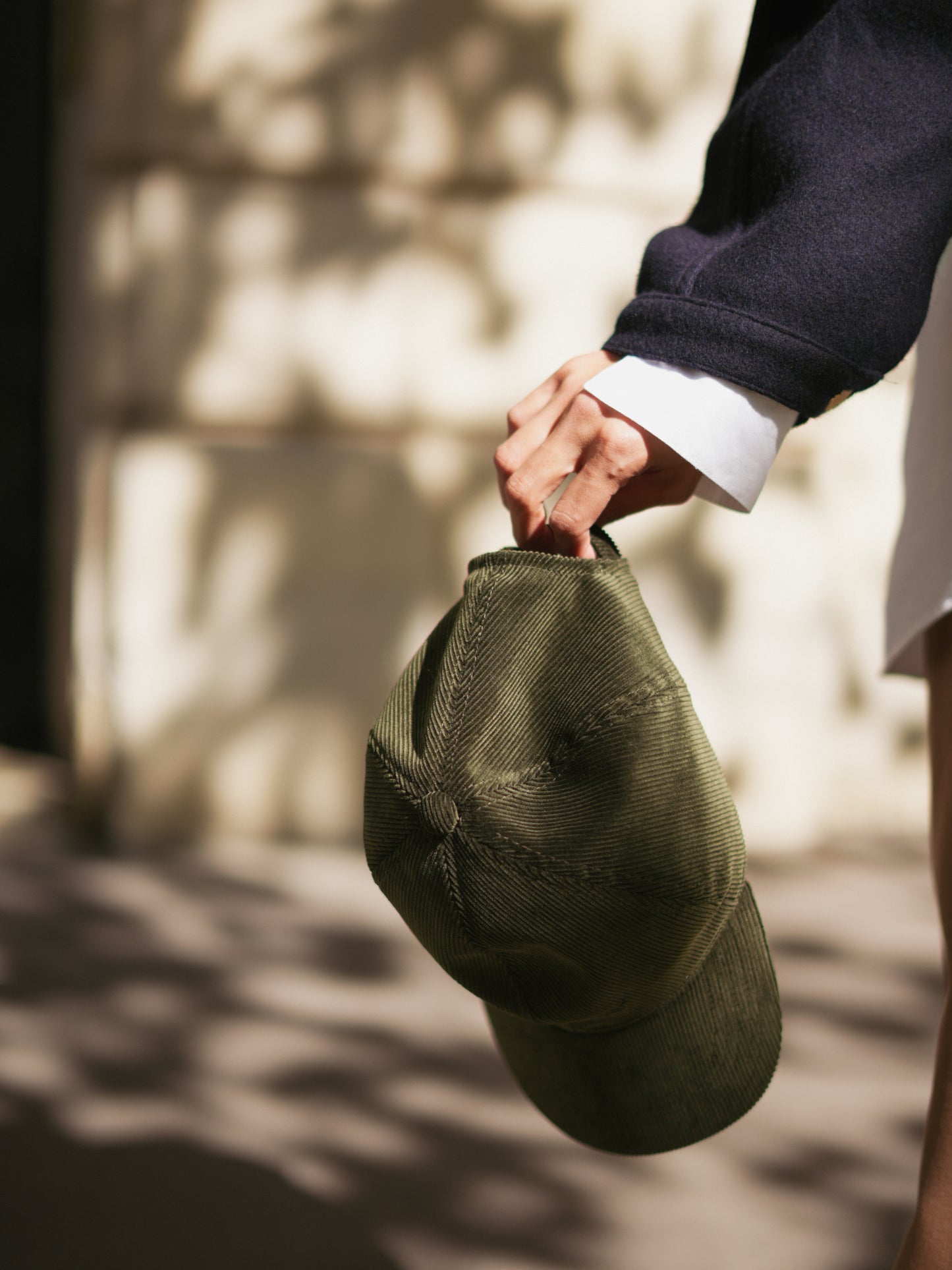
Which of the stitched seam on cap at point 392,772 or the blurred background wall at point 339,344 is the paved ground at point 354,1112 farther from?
the stitched seam on cap at point 392,772

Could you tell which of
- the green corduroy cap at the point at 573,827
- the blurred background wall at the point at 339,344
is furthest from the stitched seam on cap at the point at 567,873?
the blurred background wall at the point at 339,344

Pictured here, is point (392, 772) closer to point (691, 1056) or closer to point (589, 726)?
point (589, 726)

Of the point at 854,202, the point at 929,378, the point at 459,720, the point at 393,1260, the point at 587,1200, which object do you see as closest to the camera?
the point at 854,202

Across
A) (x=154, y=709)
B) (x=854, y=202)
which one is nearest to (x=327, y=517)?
(x=154, y=709)

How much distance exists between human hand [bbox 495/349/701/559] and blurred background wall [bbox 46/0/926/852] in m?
2.70

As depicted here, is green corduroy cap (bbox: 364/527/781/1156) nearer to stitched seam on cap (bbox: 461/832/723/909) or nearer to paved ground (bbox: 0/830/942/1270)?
stitched seam on cap (bbox: 461/832/723/909)

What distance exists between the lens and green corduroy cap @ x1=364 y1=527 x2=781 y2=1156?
1176mm

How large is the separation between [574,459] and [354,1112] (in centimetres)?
171

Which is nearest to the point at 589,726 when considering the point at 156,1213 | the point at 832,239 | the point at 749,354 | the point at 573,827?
the point at 573,827

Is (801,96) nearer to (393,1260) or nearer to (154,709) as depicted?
(393,1260)

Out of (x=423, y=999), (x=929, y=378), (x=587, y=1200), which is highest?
(x=929, y=378)

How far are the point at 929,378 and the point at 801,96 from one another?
349mm

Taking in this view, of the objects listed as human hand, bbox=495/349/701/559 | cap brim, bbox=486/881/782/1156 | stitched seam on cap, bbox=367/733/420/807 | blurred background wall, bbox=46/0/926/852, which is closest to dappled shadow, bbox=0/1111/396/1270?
cap brim, bbox=486/881/782/1156

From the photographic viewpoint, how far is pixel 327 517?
3.89 metres
